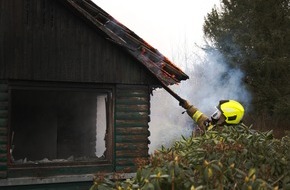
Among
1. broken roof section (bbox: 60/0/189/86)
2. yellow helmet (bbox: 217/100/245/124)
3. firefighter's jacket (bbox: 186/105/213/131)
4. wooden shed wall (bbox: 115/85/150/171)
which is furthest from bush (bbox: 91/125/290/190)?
broken roof section (bbox: 60/0/189/86)

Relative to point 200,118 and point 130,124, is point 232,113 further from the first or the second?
point 130,124

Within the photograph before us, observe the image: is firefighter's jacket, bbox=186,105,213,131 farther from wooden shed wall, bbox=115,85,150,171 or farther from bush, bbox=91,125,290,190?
bush, bbox=91,125,290,190

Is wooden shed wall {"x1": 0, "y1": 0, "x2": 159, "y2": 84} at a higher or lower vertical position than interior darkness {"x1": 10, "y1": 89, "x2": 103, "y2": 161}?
higher

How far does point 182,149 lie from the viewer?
4.82 metres

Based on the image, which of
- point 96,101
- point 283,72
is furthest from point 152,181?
point 283,72

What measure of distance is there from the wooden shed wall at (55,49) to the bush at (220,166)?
402cm

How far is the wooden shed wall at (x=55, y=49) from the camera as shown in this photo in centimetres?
800

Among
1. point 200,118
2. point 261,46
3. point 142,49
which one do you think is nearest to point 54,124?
point 142,49

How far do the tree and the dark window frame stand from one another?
1602 centimetres

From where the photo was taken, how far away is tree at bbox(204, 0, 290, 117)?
24.4 meters

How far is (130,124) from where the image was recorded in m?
9.09

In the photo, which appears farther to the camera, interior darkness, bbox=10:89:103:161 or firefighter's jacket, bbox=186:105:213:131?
interior darkness, bbox=10:89:103:161

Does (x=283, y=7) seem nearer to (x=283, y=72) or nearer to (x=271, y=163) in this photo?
(x=283, y=72)

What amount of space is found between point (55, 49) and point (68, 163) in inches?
91.7
